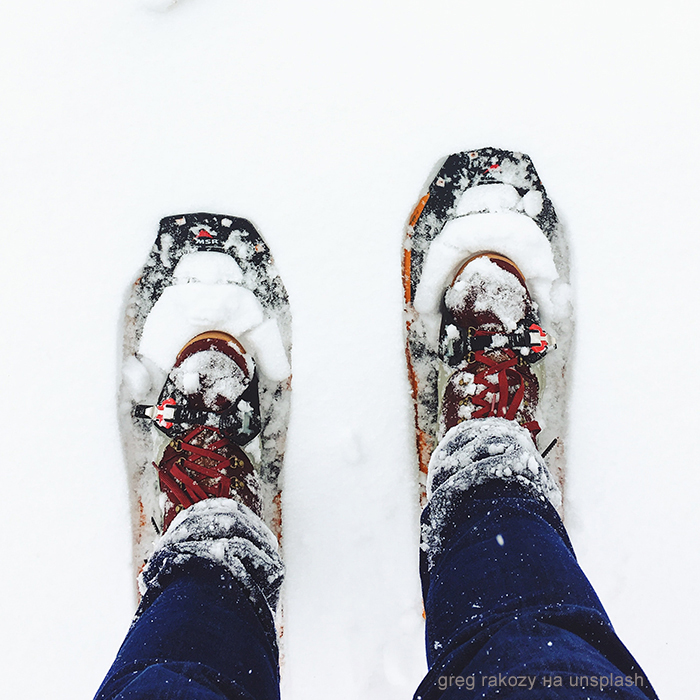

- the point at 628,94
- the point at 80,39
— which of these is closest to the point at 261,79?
the point at 80,39

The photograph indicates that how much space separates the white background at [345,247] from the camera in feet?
3.81

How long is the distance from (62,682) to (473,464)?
1.08m

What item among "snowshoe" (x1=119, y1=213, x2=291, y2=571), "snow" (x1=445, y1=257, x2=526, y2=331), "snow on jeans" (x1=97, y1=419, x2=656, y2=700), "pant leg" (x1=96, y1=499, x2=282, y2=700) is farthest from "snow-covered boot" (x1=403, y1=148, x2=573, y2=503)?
"pant leg" (x1=96, y1=499, x2=282, y2=700)

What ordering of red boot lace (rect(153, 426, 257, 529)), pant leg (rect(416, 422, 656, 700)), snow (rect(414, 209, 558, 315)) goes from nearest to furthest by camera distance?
1. pant leg (rect(416, 422, 656, 700))
2. red boot lace (rect(153, 426, 257, 529))
3. snow (rect(414, 209, 558, 315))

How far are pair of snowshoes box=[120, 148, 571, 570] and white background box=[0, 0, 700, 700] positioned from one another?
39 mm

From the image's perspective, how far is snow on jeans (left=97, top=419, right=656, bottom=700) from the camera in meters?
0.62

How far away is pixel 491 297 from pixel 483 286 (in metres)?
0.03

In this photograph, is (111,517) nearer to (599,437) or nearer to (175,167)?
(175,167)

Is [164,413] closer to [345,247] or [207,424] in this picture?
[207,424]

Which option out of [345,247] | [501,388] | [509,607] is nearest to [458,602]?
[509,607]

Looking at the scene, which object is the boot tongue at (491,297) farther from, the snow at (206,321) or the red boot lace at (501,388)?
the snow at (206,321)

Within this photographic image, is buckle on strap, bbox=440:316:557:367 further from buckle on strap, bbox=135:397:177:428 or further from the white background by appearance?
buckle on strap, bbox=135:397:177:428

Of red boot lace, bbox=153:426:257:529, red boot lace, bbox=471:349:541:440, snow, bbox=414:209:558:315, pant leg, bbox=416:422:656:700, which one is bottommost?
pant leg, bbox=416:422:656:700

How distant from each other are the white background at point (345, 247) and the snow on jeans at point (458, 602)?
288 millimetres
